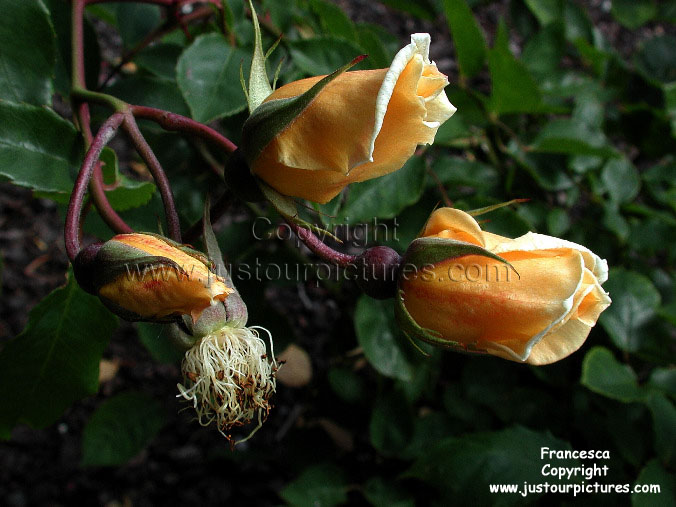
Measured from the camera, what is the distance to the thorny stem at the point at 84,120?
0.77 m

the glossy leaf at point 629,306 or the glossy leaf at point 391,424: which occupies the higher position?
the glossy leaf at point 629,306

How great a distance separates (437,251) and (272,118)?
24cm

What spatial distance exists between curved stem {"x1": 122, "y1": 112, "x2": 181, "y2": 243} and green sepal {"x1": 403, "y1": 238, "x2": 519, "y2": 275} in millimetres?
286

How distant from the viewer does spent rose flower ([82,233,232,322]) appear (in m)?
0.61

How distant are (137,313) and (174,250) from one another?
78 mm

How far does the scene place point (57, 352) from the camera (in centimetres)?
97

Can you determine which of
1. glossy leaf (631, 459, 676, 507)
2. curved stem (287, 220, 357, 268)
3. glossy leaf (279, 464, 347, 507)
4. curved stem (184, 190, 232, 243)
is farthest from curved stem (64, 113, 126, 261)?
glossy leaf (631, 459, 676, 507)

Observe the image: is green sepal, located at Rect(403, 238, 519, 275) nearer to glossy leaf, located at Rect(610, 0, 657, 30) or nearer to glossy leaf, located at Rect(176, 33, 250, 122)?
glossy leaf, located at Rect(176, 33, 250, 122)

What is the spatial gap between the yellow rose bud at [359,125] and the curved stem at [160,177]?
0.42ft

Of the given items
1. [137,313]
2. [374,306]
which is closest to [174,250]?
[137,313]

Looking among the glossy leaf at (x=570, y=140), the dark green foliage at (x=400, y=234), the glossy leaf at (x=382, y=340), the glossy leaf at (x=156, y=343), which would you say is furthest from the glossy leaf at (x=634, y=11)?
the glossy leaf at (x=156, y=343)

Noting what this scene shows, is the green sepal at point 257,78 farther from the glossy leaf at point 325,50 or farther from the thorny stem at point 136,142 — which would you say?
the glossy leaf at point 325,50

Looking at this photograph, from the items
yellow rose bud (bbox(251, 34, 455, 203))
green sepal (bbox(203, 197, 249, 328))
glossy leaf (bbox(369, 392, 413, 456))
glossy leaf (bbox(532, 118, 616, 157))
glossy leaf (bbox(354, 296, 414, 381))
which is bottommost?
glossy leaf (bbox(369, 392, 413, 456))

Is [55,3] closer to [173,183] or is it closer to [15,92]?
[15,92]
